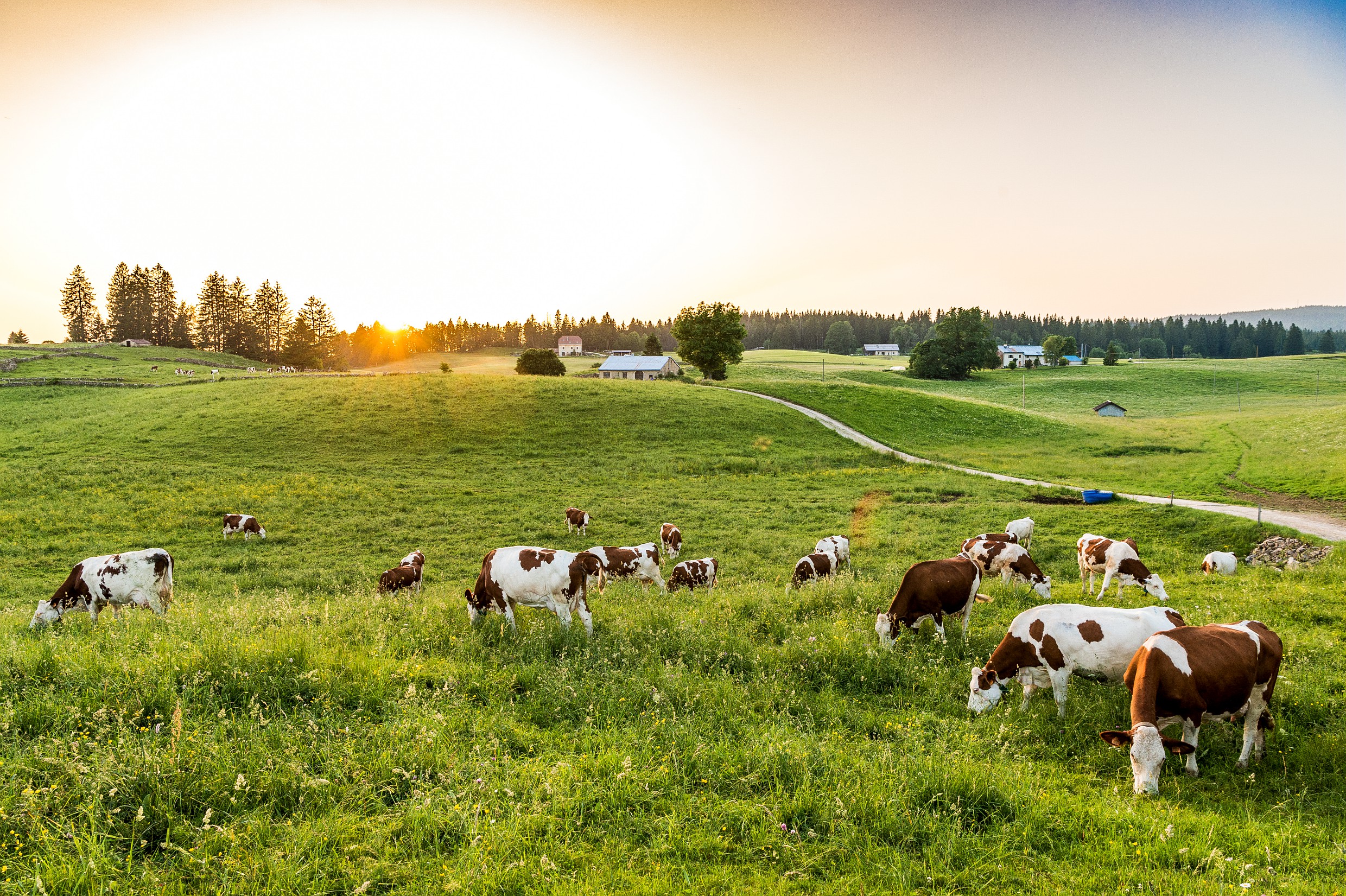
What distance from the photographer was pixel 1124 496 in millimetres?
26219

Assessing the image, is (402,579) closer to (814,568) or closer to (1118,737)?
(814,568)

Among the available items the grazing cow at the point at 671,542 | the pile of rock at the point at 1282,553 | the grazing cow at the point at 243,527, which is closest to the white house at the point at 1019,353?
the pile of rock at the point at 1282,553

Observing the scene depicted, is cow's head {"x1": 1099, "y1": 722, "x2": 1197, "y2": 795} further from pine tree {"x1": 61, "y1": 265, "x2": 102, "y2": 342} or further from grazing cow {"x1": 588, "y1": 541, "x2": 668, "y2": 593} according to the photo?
pine tree {"x1": 61, "y1": 265, "x2": 102, "y2": 342}

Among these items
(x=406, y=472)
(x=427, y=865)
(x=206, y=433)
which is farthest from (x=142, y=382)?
(x=427, y=865)

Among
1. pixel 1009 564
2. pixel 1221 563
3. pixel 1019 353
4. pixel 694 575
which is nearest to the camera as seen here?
pixel 1009 564

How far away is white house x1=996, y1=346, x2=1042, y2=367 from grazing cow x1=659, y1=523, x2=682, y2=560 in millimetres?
127362

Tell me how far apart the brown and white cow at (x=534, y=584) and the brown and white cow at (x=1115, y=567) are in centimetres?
1100

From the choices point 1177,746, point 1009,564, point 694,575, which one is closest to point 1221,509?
point 1009,564

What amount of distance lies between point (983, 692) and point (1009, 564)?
286 inches

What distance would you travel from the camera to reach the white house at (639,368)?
99.1 meters

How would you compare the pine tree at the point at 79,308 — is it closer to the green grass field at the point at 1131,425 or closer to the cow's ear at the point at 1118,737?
the green grass field at the point at 1131,425

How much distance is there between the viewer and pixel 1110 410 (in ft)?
233

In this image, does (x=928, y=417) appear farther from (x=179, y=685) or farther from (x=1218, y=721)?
(x=179, y=685)

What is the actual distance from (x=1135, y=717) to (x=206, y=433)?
4690cm
